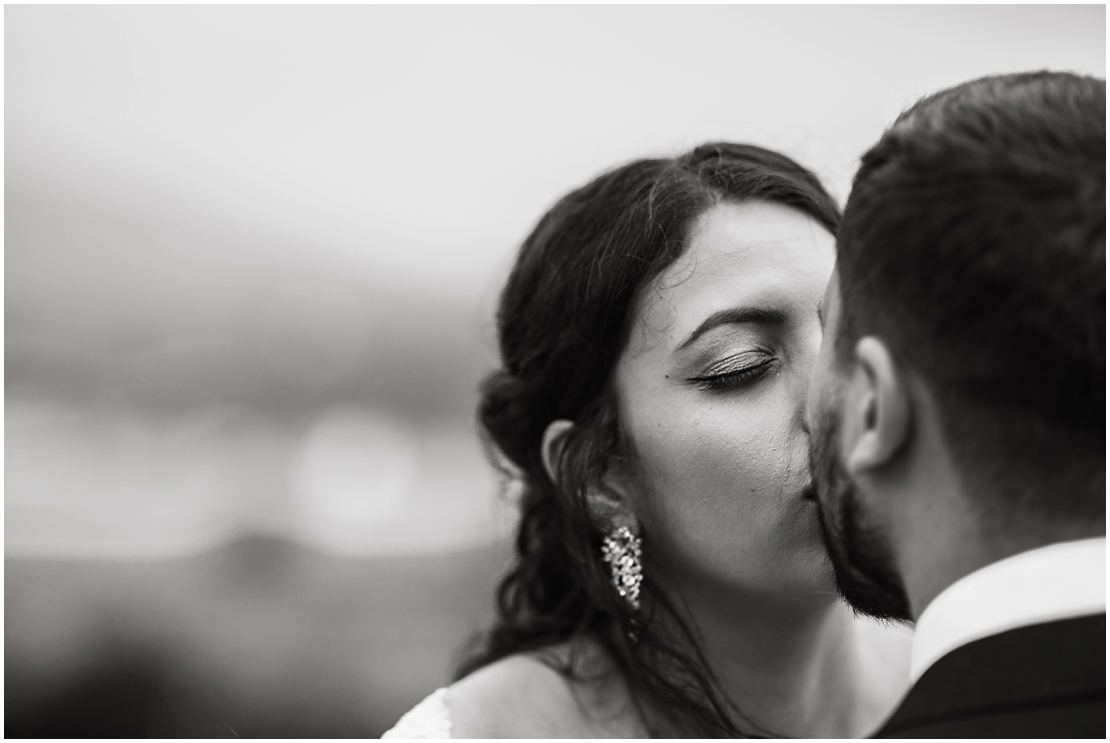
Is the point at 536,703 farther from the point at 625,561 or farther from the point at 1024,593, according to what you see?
the point at 1024,593

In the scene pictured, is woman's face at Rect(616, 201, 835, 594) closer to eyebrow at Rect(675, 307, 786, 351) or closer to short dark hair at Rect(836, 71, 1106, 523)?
eyebrow at Rect(675, 307, 786, 351)

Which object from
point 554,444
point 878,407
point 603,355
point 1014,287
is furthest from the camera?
point 554,444

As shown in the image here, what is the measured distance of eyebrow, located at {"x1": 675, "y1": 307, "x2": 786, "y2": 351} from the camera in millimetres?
2211

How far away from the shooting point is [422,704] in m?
2.59

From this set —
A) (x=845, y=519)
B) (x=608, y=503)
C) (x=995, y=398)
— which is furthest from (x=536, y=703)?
(x=995, y=398)

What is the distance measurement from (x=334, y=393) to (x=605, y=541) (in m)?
3.18

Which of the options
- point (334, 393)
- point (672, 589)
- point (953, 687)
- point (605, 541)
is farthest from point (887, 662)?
point (334, 393)

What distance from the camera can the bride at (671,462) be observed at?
2213 mm

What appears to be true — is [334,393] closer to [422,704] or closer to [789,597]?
[422,704]

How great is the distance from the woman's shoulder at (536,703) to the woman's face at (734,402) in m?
0.51

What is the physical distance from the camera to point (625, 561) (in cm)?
255

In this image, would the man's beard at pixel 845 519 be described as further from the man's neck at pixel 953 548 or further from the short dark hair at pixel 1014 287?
the short dark hair at pixel 1014 287

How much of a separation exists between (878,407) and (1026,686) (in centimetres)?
40

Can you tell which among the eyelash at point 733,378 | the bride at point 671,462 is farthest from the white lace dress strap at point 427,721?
the eyelash at point 733,378
